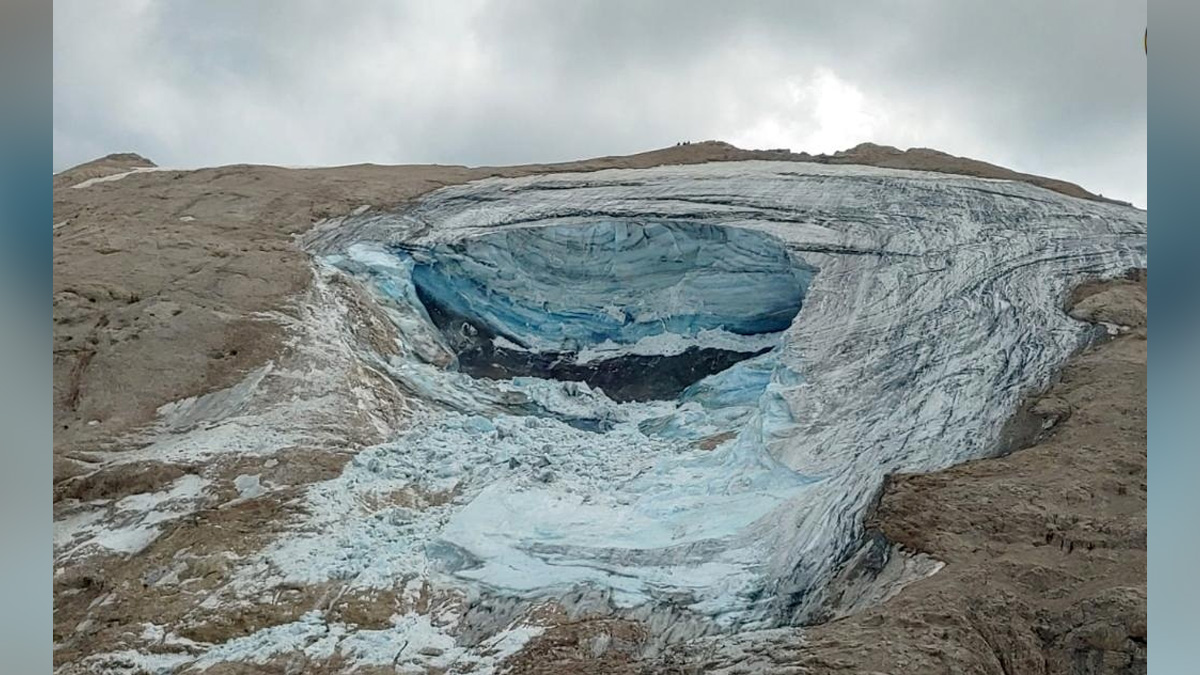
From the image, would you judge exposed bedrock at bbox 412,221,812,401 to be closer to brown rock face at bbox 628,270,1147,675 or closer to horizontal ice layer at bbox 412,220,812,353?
horizontal ice layer at bbox 412,220,812,353

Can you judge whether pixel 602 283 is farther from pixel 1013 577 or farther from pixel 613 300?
pixel 1013 577

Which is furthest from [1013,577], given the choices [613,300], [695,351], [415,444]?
[613,300]

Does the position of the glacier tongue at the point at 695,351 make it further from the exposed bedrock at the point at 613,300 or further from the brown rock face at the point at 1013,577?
the brown rock face at the point at 1013,577

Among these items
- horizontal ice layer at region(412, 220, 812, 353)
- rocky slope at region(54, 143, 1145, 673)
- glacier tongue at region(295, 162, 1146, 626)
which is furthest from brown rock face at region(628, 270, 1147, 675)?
horizontal ice layer at region(412, 220, 812, 353)

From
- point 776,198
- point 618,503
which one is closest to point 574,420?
point 618,503
